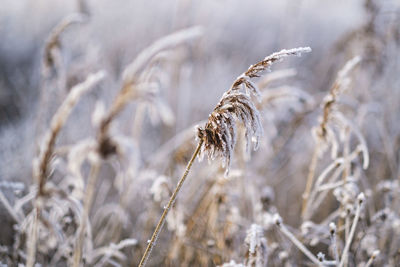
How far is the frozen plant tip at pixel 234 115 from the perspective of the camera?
89 centimetres

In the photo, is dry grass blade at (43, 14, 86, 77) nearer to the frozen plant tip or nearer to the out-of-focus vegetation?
the out-of-focus vegetation

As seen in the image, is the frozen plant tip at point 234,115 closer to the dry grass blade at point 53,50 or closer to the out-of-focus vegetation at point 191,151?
the out-of-focus vegetation at point 191,151

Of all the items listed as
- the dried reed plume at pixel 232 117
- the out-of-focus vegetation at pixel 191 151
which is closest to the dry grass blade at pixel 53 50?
the out-of-focus vegetation at pixel 191 151

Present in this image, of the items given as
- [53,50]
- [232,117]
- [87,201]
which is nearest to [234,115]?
[232,117]

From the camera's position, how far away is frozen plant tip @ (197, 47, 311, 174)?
887 mm

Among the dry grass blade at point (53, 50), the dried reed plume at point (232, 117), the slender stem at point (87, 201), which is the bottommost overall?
the slender stem at point (87, 201)

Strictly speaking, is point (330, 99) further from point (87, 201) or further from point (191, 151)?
point (87, 201)

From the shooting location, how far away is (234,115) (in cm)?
93

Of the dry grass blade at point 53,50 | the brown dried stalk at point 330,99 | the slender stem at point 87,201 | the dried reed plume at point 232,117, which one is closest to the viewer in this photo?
the dried reed plume at point 232,117

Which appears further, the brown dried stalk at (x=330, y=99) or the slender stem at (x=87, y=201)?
the brown dried stalk at (x=330, y=99)

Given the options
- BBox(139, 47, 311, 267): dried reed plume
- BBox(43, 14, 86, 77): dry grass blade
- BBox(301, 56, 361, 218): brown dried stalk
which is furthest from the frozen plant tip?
BBox(43, 14, 86, 77): dry grass blade

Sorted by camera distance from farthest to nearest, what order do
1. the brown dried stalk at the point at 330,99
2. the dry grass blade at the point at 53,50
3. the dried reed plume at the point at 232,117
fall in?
the dry grass blade at the point at 53,50, the brown dried stalk at the point at 330,99, the dried reed plume at the point at 232,117

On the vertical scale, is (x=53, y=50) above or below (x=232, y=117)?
above

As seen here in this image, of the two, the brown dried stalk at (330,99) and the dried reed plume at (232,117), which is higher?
the brown dried stalk at (330,99)
